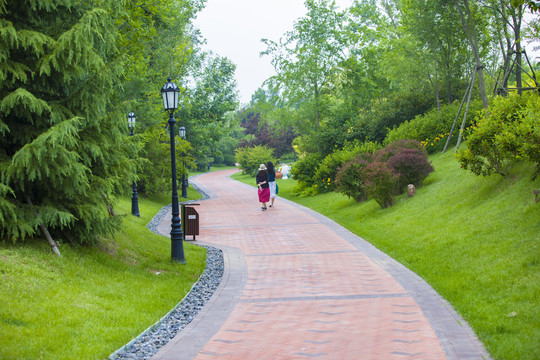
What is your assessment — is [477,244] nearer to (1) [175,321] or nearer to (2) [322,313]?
A: (2) [322,313]

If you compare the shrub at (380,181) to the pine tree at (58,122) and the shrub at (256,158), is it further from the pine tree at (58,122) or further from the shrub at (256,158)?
the shrub at (256,158)

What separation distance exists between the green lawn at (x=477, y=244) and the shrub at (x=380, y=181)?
17.7 inches

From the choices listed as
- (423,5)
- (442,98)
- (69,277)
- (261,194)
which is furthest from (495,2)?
(69,277)

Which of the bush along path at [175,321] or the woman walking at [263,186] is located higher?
the woman walking at [263,186]

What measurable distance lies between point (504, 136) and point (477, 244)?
2760 millimetres

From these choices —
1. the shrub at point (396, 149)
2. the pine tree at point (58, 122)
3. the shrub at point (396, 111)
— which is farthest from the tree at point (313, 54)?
the pine tree at point (58, 122)

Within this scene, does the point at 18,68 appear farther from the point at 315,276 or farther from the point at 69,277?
the point at 315,276

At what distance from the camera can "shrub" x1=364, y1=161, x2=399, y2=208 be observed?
1667 centimetres

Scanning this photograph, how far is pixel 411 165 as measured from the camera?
703 inches

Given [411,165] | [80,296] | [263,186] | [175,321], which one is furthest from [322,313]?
[263,186]

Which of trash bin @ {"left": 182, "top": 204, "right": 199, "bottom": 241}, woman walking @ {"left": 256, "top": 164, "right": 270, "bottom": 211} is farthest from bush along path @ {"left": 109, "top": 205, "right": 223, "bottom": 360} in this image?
woman walking @ {"left": 256, "top": 164, "right": 270, "bottom": 211}

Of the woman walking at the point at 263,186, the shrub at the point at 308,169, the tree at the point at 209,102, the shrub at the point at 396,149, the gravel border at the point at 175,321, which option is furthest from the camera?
the tree at the point at 209,102

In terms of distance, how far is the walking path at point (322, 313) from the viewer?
5770mm

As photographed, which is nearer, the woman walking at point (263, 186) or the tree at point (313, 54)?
the woman walking at point (263, 186)
